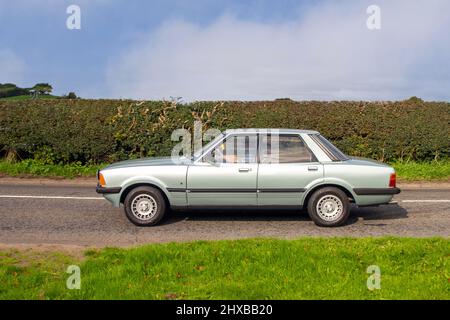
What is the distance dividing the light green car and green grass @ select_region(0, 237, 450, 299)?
138cm

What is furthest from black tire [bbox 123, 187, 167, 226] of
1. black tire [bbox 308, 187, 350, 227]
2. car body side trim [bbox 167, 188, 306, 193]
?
black tire [bbox 308, 187, 350, 227]

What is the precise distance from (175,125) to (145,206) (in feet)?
22.0

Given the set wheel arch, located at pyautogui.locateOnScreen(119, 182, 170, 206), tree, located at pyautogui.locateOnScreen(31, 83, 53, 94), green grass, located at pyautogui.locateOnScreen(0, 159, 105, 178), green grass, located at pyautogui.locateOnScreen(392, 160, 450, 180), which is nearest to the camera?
wheel arch, located at pyautogui.locateOnScreen(119, 182, 170, 206)

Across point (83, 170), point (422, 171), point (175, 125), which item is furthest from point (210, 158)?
point (422, 171)

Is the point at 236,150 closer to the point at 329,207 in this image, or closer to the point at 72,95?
the point at 329,207

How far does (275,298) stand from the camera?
424 cm

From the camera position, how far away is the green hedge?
543 inches

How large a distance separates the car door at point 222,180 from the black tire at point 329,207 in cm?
95

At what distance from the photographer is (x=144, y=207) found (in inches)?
297

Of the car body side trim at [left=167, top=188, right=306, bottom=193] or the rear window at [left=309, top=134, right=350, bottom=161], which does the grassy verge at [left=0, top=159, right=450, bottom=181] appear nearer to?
the rear window at [left=309, top=134, right=350, bottom=161]

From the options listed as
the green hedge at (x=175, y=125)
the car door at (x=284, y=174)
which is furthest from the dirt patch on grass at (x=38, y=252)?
the green hedge at (x=175, y=125)

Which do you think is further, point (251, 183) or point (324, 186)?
point (324, 186)

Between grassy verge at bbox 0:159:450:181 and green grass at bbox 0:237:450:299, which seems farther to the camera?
grassy verge at bbox 0:159:450:181

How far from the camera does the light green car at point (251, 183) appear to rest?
291 inches
